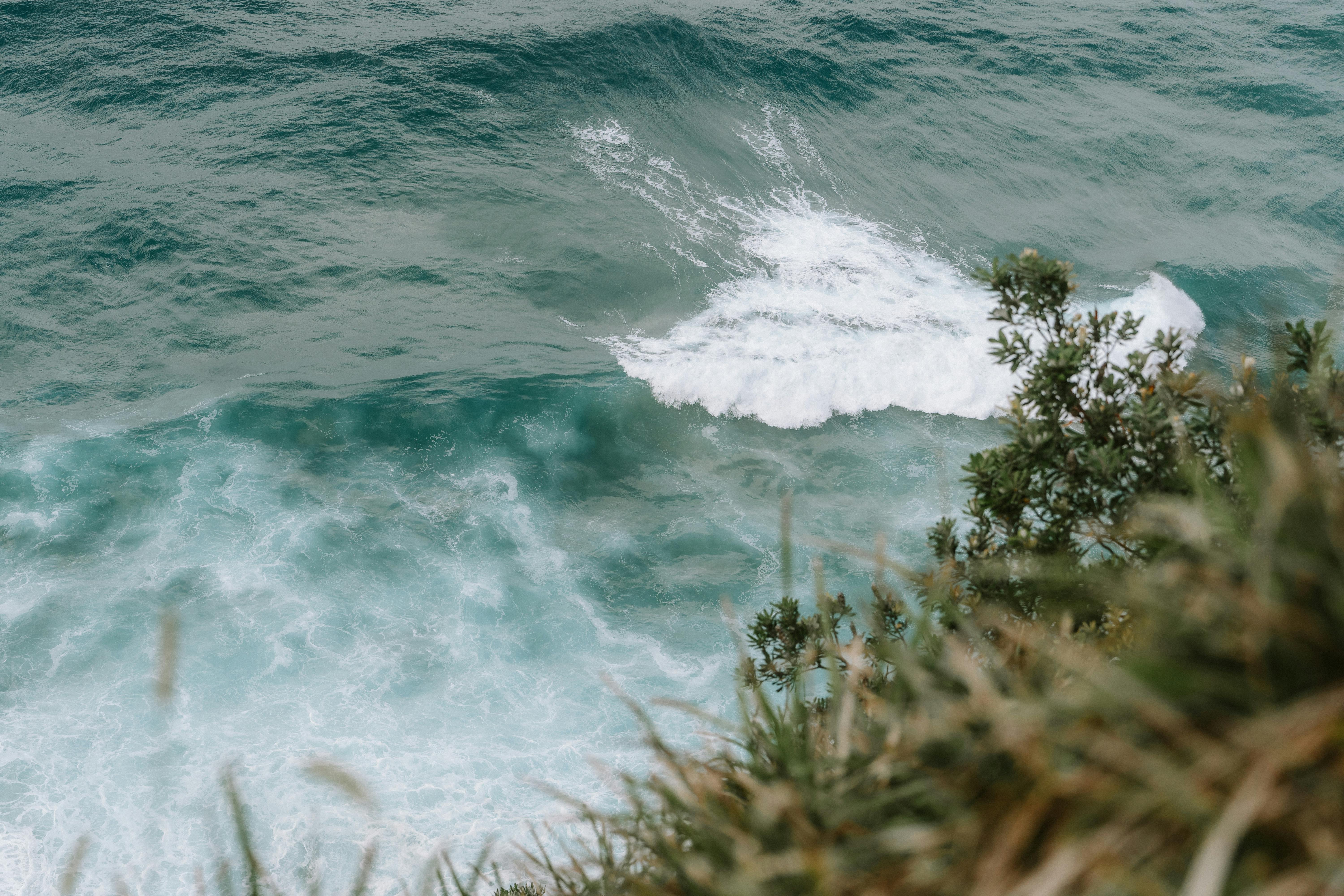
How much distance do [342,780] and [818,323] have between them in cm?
2242

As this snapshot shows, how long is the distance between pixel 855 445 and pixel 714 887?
19223 mm

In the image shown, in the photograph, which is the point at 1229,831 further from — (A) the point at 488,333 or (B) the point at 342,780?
(A) the point at 488,333

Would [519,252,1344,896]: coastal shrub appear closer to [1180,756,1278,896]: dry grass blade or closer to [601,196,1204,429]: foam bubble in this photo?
[1180,756,1278,896]: dry grass blade

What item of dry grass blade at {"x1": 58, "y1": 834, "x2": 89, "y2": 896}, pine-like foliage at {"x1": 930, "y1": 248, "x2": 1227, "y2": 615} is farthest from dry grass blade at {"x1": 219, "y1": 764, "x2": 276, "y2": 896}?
pine-like foliage at {"x1": 930, "y1": 248, "x2": 1227, "y2": 615}

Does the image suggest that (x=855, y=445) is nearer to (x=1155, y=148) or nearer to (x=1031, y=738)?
(x=1031, y=738)

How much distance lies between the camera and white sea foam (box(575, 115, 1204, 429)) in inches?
853

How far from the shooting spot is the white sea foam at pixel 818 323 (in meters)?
21.7

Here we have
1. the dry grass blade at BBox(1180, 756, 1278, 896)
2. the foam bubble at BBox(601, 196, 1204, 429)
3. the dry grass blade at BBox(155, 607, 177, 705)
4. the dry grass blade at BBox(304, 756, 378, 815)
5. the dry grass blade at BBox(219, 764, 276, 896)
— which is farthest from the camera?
the foam bubble at BBox(601, 196, 1204, 429)

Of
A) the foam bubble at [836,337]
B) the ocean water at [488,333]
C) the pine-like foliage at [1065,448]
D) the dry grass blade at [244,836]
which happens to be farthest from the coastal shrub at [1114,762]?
the foam bubble at [836,337]

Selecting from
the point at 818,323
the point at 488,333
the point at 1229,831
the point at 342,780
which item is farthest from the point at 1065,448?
the point at 488,333

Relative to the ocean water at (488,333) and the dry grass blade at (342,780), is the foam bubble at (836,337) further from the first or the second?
the dry grass blade at (342,780)

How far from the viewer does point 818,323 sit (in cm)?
2361

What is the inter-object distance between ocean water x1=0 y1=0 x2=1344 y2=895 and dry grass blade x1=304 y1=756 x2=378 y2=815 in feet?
6.27

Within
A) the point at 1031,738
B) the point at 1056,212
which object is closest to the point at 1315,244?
the point at 1056,212
